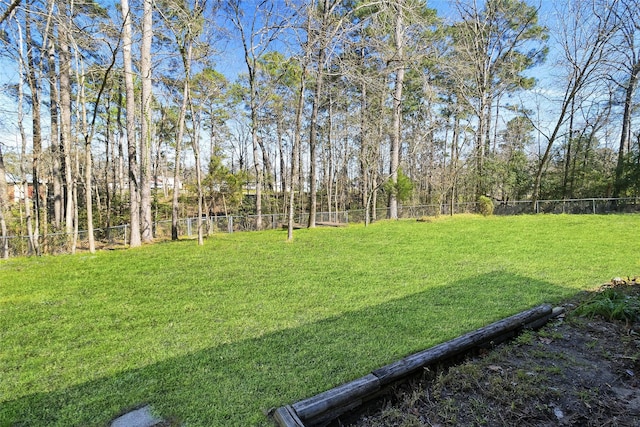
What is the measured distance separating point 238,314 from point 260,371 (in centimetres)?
114

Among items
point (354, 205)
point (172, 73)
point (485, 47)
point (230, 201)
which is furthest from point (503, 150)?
point (172, 73)

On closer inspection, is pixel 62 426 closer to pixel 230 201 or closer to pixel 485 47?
pixel 230 201

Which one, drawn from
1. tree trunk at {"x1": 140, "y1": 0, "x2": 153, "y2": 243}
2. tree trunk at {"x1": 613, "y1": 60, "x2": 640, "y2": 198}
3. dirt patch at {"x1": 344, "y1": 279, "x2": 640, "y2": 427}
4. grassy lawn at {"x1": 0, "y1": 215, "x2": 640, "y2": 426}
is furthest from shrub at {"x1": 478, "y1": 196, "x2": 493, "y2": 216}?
tree trunk at {"x1": 140, "y1": 0, "x2": 153, "y2": 243}

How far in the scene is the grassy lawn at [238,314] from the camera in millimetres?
1857

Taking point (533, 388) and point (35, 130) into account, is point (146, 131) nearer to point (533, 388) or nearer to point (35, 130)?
point (35, 130)

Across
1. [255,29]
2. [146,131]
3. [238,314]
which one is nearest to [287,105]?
[255,29]

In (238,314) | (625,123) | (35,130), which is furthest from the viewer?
(625,123)

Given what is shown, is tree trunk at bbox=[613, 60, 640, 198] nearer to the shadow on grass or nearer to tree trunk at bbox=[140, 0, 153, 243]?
the shadow on grass

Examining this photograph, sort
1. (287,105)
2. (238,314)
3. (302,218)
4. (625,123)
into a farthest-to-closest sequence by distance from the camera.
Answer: (287,105), (302,218), (625,123), (238,314)

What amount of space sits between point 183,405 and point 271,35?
736 centimetres

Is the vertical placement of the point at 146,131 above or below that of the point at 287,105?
below

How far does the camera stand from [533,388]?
1.87m

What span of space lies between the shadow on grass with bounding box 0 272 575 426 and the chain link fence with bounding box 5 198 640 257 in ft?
25.7

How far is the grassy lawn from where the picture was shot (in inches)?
73.1
